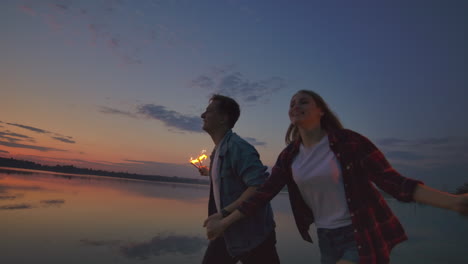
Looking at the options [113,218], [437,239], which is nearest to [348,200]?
[113,218]

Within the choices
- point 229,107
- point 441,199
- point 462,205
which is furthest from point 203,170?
point 462,205

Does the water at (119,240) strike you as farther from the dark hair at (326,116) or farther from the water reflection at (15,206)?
the dark hair at (326,116)

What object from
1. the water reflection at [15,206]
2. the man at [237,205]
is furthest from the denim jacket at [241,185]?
the water reflection at [15,206]

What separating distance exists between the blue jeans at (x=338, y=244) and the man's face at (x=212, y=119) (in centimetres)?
162

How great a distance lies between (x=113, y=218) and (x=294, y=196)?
888 centimetres

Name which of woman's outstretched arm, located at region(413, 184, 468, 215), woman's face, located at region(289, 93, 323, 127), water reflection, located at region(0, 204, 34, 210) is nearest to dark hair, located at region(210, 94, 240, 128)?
woman's face, located at region(289, 93, 323, 127)

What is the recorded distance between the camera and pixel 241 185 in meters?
2.74

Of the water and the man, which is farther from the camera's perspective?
the water

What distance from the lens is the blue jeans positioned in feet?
6.03

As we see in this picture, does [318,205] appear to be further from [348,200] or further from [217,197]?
[217,197]

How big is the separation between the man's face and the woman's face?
1051 mm

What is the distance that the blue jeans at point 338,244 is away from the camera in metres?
1.84

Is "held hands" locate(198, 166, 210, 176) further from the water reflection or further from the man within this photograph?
the water reflection

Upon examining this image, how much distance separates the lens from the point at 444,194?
53.2 inches
